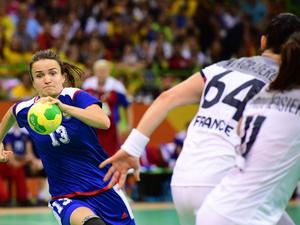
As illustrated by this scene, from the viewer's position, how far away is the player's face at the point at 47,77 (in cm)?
648

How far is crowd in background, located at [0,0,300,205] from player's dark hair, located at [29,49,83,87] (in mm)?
8609

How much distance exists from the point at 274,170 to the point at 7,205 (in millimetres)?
11064

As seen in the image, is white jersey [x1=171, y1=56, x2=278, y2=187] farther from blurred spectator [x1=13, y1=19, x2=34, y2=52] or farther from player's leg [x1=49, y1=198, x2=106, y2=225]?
blurred spectator [x1=13, y1=19, x2=34, y2=52]

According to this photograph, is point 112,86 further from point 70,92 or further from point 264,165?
point 264,165

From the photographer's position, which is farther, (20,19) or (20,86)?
(20,19)

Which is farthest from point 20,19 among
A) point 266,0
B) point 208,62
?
point 266,0

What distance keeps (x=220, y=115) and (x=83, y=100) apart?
5.94 feet

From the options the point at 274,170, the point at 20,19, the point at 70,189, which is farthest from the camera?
the point at 20,19

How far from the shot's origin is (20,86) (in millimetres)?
16297

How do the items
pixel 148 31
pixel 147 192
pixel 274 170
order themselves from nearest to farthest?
1. pixel 274 170
2. pixel 147 192
3. pixel 148 31

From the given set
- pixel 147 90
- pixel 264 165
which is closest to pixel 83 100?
pixel 264 165

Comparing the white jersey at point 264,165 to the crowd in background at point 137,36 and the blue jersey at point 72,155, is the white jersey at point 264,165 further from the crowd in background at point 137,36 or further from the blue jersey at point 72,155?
the crowd in background at point 137,36

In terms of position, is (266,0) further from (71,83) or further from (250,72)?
(250,72)

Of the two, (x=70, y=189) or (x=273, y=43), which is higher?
(x=273, y=43)
